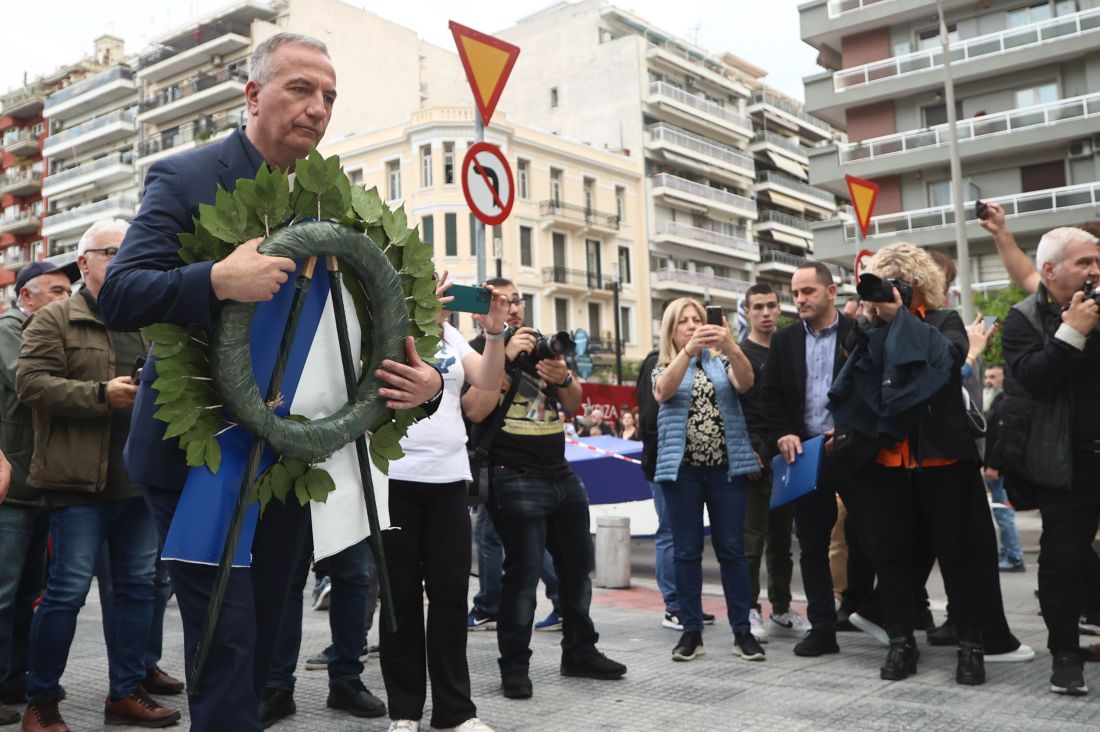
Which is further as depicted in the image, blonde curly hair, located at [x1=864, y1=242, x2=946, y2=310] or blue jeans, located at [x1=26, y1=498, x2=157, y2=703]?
blonde curly hair, located at [x1=864, y1=242, x2=946, y2=310]

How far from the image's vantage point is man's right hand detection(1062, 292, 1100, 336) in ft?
15.9

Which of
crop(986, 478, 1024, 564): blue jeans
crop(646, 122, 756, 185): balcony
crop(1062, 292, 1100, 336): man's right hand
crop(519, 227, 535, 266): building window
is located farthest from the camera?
crop(646, 122, 756, 185): balcony

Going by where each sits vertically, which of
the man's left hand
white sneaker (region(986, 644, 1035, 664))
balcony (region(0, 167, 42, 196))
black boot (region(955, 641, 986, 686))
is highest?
balcony (region(0, 167, 42, 196))

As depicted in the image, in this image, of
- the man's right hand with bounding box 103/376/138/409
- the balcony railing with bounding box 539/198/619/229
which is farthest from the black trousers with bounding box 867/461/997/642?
the balcony railing with bounding box 539/198/619/229

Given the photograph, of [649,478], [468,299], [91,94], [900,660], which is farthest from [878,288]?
[91,94]

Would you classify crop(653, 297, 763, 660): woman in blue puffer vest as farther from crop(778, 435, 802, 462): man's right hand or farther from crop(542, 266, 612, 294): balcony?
crop(542, 266, 612, 294): balcony

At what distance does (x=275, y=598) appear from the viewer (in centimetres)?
285

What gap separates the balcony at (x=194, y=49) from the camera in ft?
181

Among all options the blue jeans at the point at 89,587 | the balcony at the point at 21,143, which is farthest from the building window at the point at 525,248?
the blue jeans at the point at 89,587

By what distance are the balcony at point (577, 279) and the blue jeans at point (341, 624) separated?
45634 millimetres

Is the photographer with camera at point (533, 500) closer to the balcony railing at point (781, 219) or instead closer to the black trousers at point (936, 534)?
the black trousers at point (936, 534)

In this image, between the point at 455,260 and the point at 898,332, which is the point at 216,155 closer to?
the point at 898,332

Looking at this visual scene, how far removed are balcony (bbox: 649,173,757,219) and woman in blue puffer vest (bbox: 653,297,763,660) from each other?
51.6 meters

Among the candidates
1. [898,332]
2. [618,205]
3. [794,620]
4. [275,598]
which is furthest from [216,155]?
[618,205]
